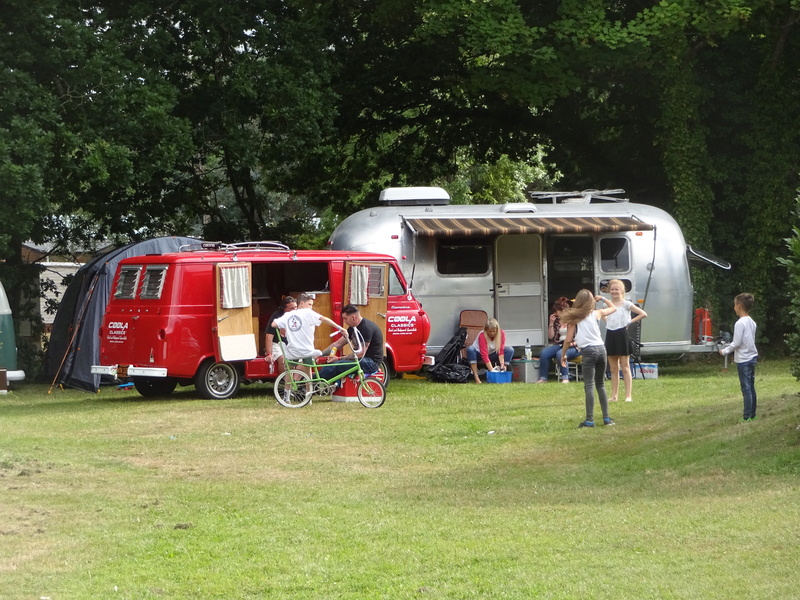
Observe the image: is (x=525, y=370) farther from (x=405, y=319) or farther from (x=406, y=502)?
(x=406, y=502)

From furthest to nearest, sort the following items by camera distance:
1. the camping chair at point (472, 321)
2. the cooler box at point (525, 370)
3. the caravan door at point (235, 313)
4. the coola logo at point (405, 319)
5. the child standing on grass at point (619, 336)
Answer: the camping chair at point (472, 321), the cooler box at point (525, 370), the coola logo at point (405, 319), the caravan door at point (235, 313), the child standing on grass at point (619, 336)

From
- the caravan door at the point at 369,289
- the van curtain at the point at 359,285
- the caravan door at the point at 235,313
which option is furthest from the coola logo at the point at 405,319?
the caravan door at the point at 235,313

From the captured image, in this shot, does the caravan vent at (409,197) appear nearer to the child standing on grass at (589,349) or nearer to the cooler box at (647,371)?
the cooler box at (647,371)

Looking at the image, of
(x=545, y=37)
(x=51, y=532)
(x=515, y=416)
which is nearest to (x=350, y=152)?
(x=545, y=37)

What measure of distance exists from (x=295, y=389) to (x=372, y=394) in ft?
3.28

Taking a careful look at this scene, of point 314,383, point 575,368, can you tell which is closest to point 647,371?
point 575,368

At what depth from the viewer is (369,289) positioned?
19.3m

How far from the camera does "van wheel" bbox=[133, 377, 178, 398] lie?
62.8 feet

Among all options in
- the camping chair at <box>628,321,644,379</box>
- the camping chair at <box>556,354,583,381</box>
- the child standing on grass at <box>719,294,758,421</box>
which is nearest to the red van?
the camping chair at <box>556,354,583,381</box>

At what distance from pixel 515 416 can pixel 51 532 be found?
24.8ft

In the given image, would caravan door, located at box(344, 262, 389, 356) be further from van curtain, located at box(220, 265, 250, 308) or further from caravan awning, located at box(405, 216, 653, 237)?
van curtain, located at box(220, 265, 250, 308)

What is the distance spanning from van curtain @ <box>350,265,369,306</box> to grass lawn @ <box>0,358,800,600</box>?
2923 millimetres

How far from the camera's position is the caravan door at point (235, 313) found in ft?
58.6

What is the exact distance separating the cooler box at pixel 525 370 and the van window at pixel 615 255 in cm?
216
